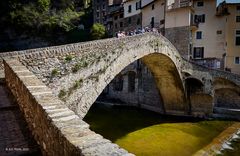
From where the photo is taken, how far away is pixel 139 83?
25969mm

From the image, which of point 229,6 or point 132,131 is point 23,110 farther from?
point 229,6

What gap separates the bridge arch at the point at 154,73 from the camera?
1101 centimetres

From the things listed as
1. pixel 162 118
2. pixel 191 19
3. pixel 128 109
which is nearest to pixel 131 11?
pixel 191 19

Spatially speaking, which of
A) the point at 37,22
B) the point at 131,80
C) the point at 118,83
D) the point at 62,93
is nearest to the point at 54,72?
the point at 62,93

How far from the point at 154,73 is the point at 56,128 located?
1902 centimetres

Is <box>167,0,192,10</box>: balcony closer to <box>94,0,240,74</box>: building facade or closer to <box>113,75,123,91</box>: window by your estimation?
<box>94,0,240,74</box>: building facade

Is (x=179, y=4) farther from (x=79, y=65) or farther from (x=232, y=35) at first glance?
(x=79, y=65)

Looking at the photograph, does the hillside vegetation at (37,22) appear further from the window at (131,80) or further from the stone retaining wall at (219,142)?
the stone retaining wall at (219,142)

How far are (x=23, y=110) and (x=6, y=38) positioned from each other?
93.2 ft

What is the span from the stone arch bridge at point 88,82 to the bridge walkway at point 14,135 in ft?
0.62

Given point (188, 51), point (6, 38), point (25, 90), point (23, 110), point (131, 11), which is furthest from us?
point (131, 11)

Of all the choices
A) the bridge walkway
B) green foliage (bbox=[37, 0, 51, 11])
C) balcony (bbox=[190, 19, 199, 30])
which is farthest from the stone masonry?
green foliage (bbox=[37, 0, 51, 11])

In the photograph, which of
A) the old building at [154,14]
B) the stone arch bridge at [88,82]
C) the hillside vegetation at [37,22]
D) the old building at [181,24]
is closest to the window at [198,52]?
the old building at [181,24]

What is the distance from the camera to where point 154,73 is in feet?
73.4
